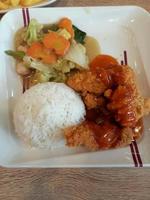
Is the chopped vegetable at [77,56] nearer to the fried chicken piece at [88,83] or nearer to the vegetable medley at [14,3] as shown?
the fried chicken piece at [88,83]

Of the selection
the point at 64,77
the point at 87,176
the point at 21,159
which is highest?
the point at 64,77

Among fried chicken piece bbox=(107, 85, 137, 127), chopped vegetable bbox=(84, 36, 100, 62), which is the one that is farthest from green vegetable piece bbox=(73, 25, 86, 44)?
fried chicken piece bbox=(107, 85, 137, 127)

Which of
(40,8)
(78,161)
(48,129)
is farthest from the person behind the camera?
(40,8)

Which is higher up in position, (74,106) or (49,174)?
(74,106)

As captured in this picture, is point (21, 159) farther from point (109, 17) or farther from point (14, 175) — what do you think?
point (109, 17)

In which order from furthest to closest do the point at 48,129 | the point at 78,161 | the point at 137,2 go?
the point at 137,2 < the point at 48,129 < the point at 78,161

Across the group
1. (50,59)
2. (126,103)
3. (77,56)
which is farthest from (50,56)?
(126,103)

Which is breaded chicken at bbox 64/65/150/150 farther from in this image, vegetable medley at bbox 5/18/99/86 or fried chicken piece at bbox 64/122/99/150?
vegetable medley at bbox 5/18/99/86

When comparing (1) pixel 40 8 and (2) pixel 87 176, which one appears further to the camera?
(1) pixel 40 8

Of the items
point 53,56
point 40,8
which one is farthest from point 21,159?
point 40,8
